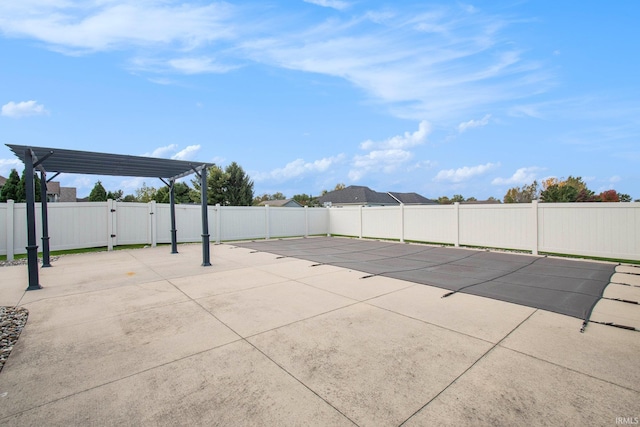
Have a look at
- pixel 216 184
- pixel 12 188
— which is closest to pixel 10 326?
pixel 216 184

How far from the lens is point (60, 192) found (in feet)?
133

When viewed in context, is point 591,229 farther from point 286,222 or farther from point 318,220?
point 286,222

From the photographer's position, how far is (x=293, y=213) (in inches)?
659

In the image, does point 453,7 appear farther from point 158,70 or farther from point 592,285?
point 158,70

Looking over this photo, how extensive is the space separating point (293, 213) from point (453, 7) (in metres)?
11.6

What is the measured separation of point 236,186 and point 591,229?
25979 mm

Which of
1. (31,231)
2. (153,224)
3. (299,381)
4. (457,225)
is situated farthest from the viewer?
(153,224)

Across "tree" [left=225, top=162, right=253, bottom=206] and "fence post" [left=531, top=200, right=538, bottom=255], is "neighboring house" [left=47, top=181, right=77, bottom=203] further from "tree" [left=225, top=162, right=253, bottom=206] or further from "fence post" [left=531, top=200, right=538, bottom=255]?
"fence post" [left=531, top=200, right=538, bottom=255]

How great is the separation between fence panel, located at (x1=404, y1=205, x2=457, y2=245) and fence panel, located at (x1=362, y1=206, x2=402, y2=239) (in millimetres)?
502

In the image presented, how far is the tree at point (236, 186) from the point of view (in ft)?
92.2

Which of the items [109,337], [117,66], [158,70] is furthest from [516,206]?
[117,66]

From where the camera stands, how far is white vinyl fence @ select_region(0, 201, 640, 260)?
8430mm

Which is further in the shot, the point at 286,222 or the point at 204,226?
the point at 286,222

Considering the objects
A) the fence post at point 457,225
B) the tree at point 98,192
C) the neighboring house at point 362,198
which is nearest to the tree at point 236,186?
the neighboring house at point 362,198
